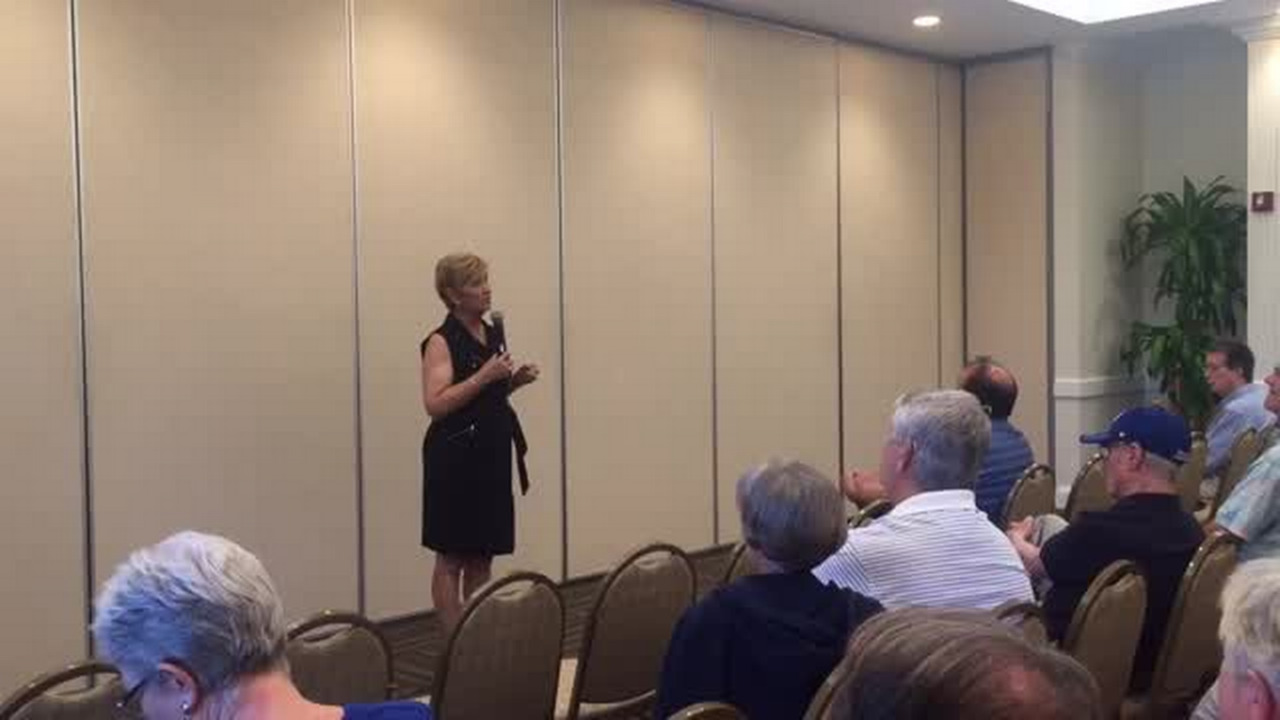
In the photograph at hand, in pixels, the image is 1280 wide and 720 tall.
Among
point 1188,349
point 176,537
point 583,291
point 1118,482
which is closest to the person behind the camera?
point 176,537

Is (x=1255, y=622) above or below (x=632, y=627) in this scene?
above

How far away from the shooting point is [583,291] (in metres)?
6.89

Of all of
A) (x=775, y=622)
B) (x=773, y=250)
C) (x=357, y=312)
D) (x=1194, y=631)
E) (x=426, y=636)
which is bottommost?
(x=426, y=636)

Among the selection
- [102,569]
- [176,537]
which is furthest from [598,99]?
[176,537]

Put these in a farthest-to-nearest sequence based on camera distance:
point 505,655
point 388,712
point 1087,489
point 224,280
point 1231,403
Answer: point 1231,403
point 224,280
point 1087,489
point 505,655
point 388,712

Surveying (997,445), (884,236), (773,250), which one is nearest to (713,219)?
(773,250)

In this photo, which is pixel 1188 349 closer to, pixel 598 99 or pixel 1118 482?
pixel 598 99

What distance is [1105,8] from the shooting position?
27.8 ft

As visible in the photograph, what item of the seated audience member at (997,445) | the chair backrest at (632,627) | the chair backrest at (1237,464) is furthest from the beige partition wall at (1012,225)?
the chair backrest at (632,627)

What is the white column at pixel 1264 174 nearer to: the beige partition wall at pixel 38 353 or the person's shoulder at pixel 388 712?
the beige partition wall at pixel 38 353

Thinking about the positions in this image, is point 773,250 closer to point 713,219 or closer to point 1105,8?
point 713,219

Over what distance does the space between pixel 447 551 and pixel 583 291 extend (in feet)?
7.20

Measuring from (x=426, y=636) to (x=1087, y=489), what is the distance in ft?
Answer: 9.33

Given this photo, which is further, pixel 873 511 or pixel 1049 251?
pixel 1049 251
